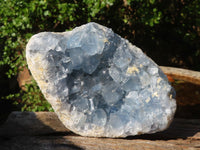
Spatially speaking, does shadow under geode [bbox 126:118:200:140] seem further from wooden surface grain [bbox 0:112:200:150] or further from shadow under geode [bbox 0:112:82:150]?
shadow under geode [bbox 0:112:82:150]

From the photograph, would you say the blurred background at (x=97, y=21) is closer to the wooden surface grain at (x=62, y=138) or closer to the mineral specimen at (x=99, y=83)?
the wooden surface grain at (x=62, y=138)

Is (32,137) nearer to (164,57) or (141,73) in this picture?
(141,73)

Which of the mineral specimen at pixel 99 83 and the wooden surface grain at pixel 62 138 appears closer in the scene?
the mineral specimen at pixel 99 83

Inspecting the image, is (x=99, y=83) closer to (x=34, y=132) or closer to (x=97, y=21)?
(x=34, y=132)

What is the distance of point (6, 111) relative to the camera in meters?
4.05

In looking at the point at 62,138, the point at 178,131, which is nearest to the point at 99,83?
the point at 62,138

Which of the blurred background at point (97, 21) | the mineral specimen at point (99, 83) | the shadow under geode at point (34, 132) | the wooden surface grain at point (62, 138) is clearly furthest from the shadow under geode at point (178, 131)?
the blurred background at point (97, 21)

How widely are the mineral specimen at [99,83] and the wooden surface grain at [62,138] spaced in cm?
11

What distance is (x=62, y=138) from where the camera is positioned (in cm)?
230

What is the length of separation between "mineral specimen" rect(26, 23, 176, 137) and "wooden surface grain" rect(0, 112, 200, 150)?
0.11 m

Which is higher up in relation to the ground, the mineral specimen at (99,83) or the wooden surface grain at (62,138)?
the mineral specimen at (99,83)

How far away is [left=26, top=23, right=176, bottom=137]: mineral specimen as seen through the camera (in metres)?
2.03

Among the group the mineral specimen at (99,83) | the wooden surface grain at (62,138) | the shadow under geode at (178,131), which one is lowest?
the shadow under geode at (178,131)

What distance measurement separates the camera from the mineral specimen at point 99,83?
203 centimetres
